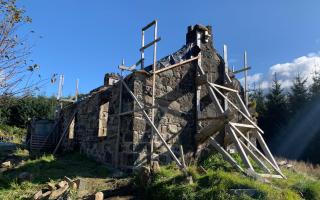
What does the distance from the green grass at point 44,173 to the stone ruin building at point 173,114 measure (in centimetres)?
61

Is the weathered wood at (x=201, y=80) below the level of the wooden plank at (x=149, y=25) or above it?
below

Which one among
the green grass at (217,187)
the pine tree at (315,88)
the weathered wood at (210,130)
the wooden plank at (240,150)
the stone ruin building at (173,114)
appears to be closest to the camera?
the green grass at (217,187)

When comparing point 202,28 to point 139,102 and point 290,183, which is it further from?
point 290,183

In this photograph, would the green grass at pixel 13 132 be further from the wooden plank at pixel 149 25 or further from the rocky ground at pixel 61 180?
the wooden plank at pixel 149 25

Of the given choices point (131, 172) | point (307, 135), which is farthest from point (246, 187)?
point (307, 135)

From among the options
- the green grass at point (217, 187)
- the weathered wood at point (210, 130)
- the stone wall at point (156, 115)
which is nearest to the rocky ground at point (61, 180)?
the stone wall at point (156, 115)

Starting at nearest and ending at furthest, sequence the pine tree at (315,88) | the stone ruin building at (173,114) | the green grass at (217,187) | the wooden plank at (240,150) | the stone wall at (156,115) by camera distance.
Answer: the green grass at (217,187) → the wooden plank at (240,150) → the stone ruin building at (173,114) → the stone wall at (156,115) → the pine tree at (315,88)

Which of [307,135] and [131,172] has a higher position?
[307,135]

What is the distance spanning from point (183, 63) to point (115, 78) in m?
4.86

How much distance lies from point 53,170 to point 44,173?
0.41 metres

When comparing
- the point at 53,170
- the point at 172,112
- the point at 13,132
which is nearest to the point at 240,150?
the point at 172,112

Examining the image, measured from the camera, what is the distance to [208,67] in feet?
42.5

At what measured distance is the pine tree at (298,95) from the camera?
82.4 feet

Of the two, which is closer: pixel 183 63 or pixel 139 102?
pixel 139 102
